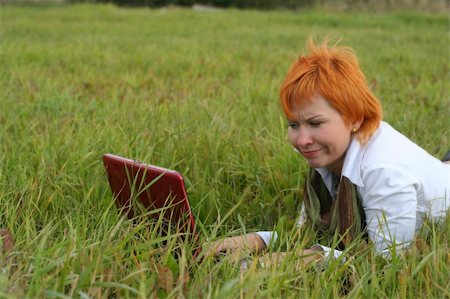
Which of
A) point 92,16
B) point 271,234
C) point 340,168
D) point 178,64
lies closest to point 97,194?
point 271,234

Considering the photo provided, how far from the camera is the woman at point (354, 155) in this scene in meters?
2.13

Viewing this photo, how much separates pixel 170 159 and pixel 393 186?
992mm

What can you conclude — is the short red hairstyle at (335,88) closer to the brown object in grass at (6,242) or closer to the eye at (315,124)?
the eye at (315,124)

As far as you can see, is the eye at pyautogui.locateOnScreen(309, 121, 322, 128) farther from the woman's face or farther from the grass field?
the grass field

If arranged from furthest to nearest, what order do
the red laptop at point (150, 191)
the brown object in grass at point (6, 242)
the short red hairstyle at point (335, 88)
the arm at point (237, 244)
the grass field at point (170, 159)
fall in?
the short red hairstyle at point (335, 88), the red laptop at point (150, 191), the arm at point (237, 244), the brown object in grass at point (6, 242), the grass field at point (170, 159)

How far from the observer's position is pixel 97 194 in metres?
2.41

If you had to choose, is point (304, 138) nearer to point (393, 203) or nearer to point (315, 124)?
point (315, 124)

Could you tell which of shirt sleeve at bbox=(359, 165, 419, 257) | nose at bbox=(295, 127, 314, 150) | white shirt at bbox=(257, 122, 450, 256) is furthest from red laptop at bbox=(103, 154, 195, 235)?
shirt sleeve at bbox=(359, 165, 419, 257)

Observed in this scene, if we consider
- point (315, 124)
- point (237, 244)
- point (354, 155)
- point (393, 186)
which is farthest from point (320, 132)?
point (237, 244)

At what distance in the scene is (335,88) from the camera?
7.15 ft

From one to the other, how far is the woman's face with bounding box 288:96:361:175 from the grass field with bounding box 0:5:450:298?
0.26 metres

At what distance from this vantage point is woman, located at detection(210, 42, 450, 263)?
2.13 m

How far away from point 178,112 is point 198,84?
155 cm

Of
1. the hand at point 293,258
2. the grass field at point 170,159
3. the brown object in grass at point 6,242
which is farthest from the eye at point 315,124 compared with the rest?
the brown object in grass at point 6,242
